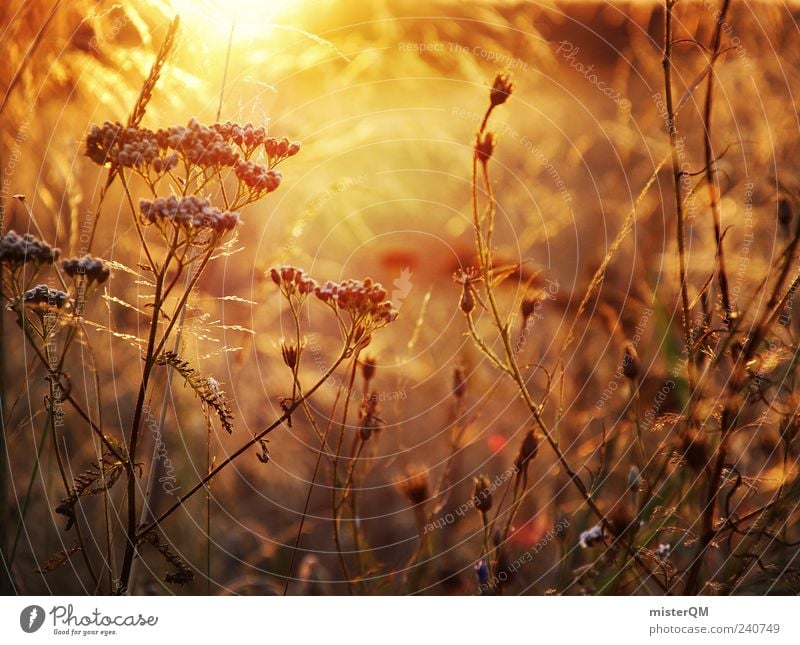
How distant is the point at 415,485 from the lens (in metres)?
1.09

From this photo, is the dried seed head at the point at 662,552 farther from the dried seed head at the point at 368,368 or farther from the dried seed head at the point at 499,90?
the dried seed head at the point at 499,90

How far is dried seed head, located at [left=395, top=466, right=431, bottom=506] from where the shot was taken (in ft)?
3.58

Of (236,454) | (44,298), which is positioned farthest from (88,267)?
(236,454)

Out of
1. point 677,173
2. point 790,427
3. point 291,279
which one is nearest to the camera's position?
point 291,279

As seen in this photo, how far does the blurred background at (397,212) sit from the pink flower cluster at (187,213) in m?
0.25

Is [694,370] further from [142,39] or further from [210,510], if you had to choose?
[142,39]

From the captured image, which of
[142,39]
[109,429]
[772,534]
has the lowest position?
[772,534]

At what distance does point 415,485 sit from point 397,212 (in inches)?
16.3

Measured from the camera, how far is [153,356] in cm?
97

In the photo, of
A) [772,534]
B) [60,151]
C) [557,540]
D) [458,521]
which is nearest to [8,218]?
[60,151]

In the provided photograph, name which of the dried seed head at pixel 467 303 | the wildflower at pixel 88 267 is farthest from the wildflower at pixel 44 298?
the dried seed head at pixel 467 303

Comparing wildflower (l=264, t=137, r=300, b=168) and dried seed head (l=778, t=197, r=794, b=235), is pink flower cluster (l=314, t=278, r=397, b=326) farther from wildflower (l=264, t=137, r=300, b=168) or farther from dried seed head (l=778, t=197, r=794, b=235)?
dried seed head (l=778, t=197, r=794, b=235)

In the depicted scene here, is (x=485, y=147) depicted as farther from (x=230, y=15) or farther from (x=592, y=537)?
(x=592, y=537)

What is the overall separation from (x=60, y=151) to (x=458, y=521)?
0.80 metres
